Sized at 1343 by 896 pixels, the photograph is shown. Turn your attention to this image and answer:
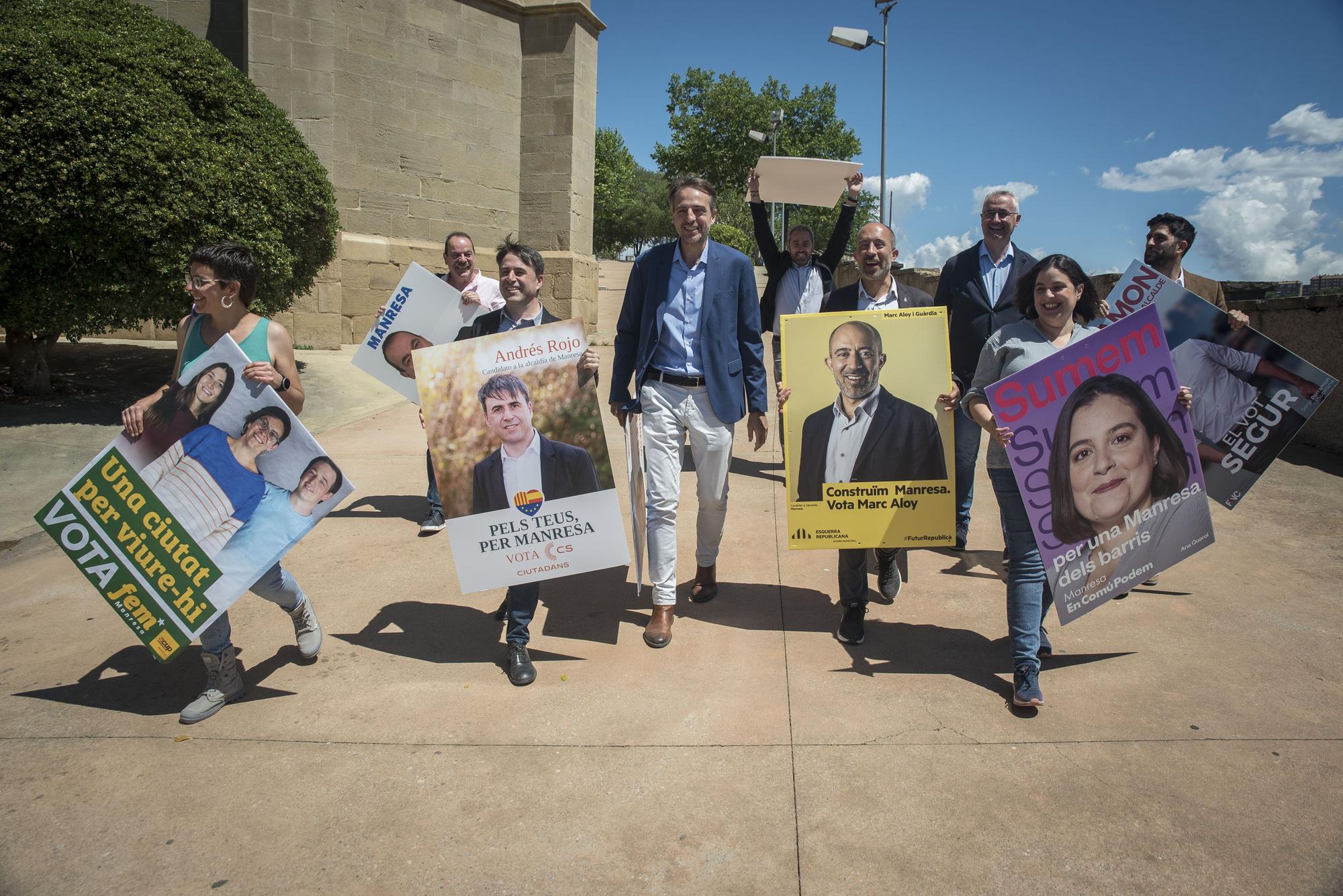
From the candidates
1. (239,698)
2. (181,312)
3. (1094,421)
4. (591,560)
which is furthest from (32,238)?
(1094,421)

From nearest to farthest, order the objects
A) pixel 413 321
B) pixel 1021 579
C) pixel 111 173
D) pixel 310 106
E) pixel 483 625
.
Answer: pixel 1021 579 < pixel 483 625 < pixel 413 321 < pixel 111 173 < pixel 310 106

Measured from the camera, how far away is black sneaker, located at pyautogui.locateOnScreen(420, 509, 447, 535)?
5.72 meters

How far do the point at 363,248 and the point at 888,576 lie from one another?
1171 cm

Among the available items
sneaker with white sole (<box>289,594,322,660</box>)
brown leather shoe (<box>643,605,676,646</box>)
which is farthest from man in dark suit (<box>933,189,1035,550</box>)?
sneaker with white sole (<box>289,594,322,660</box>)

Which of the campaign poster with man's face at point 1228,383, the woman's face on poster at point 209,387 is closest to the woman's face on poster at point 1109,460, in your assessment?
the campaign poster with man's face at point 1228,383

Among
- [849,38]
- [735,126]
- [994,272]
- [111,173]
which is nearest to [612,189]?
[735,126]

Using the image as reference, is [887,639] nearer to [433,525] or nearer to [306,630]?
[306,630]

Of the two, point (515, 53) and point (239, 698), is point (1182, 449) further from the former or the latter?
point (515, 53)

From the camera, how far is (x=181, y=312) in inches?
329

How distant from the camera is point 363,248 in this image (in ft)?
44.9

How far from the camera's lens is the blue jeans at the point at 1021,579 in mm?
3438

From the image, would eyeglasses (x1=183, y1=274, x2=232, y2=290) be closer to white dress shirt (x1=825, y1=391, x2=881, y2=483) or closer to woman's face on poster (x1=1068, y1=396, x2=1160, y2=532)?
white dress shirt (x1=825, y1=391, x2=881, y2=483)

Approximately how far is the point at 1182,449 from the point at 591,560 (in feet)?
8.42

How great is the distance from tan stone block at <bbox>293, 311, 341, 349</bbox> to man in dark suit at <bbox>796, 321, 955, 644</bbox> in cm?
1119
